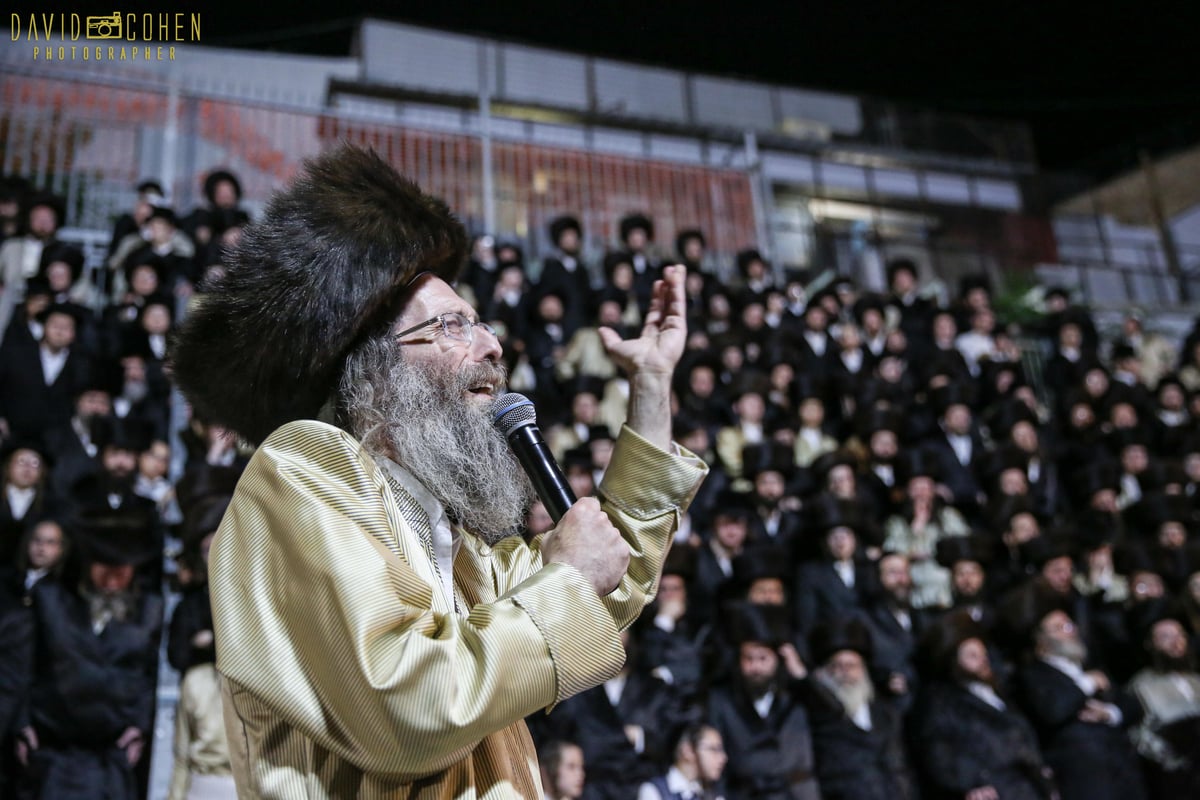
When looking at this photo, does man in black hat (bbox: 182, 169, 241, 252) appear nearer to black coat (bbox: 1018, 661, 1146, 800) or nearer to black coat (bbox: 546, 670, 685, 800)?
black coat (bbox: 546, 670, 685, 800)

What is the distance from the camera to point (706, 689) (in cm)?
581

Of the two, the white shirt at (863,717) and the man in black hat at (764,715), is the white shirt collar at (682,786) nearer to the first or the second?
the man in black hat at (764,715)

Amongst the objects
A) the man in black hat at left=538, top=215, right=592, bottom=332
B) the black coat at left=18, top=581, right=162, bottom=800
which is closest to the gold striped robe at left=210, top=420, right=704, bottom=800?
the black coat at left=18, top=581, right=162, bottom=800

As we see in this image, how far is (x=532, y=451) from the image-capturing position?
1.83 metres

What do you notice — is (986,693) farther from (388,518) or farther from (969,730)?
(388,518)

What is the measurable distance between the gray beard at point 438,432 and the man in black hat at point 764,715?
400 centimetres

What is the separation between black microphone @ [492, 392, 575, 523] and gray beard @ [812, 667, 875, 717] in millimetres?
4437

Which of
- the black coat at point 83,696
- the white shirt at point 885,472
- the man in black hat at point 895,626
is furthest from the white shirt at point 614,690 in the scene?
the white shirt at point 885,472

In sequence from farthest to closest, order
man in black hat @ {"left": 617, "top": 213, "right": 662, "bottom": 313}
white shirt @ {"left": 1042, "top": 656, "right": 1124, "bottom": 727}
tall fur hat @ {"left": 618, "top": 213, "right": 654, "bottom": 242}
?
tall fur hat @ {"left": 618, "top": 213, "right": 654, "bottom": 242}, man in black hat @ {"left": 617, "top": 213, "right": 662, "bottom": 313}, white shirt @ {"left": 1042, "top": 656, "right": 1124, "bottom": 727}

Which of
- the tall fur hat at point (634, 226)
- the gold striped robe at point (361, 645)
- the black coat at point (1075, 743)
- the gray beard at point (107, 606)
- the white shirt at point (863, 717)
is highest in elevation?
the tall fur hat at point (634, 226)

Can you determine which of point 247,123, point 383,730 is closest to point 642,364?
point 383,730

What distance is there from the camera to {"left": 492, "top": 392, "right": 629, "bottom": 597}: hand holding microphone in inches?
61.4

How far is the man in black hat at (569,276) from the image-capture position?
9141 mm

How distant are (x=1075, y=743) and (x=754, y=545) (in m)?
2.11
